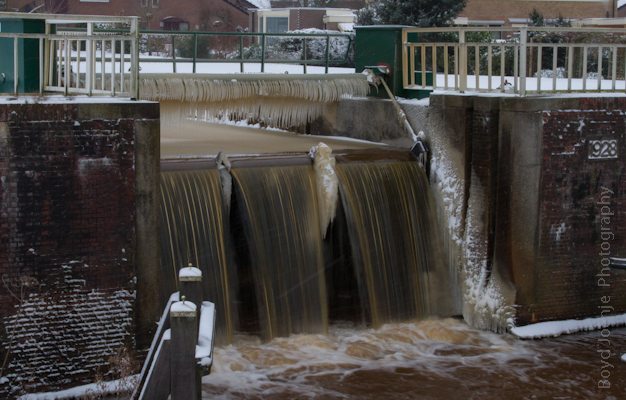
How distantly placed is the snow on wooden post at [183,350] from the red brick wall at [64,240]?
9.79 ft

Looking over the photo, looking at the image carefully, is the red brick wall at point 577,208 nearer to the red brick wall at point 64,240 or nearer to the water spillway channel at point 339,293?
the water spillway channel at point 339,293

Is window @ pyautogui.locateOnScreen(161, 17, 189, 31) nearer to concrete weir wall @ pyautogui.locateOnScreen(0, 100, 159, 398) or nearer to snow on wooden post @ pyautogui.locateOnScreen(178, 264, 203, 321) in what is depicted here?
concrete weir wall @ pyautogui.locateOnScreen(0, 100, 159, 398)

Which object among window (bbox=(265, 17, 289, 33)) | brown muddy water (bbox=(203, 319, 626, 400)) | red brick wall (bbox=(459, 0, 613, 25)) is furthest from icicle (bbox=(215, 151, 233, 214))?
red brick wall (bbox=(459, 0, 613, 25))

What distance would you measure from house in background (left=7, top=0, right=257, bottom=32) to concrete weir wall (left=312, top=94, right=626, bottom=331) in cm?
2946

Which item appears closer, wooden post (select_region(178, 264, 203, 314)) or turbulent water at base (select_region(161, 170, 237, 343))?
wooden post (select_region(178, 264, 203, 314))

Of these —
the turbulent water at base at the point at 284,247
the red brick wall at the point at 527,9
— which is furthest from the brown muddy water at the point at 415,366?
the red brick wall at the point at 527,9

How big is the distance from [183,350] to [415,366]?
455 cm

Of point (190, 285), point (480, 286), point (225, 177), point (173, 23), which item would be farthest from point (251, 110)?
point (173, 23)

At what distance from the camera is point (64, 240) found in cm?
727

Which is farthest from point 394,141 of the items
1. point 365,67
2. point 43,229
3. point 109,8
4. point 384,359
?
point 109,8

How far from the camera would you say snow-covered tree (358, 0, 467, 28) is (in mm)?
20656

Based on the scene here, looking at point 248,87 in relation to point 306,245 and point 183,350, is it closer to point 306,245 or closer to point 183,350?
point 306,245

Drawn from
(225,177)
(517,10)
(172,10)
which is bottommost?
(225,177)

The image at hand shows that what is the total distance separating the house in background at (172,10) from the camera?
117 feet
